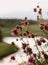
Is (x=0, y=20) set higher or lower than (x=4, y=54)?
lower

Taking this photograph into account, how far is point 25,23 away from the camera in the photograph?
4.12 metres

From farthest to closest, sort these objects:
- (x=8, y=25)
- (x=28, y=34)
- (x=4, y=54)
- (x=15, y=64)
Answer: (x=8, y=25) < (x=4, y=54) < (x=15, y=64) < (x=28, y=34)

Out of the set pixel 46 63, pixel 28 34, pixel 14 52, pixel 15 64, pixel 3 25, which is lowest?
pixel 3 25

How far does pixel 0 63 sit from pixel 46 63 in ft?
14.1

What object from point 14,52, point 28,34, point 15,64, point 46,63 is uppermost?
point 28,34

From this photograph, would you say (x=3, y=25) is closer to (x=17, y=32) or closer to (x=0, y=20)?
(x=0, y=20)

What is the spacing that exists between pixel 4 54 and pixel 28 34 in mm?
6430

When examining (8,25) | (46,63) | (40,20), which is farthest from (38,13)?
(8,25)

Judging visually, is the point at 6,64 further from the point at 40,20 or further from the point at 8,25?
the point at 8,25

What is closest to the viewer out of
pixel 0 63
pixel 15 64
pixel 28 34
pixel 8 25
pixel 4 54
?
pixel 28 34

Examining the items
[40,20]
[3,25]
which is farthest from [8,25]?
[40,20]

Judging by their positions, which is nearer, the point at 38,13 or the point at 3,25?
the point at 38,13

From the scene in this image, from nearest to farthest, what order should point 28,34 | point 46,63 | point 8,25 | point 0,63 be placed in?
point 28,34
point 46,63
point 0,63
point 8,25

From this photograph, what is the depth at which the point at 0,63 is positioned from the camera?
8.41 metres
